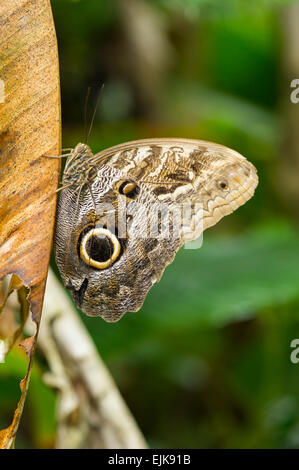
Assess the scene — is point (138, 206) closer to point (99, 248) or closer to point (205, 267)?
point (99, 248)

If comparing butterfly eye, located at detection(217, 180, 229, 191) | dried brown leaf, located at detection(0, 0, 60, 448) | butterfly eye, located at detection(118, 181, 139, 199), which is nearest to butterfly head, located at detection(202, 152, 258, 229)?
butterfly eye, located at detection(217, 180, 229, 191)

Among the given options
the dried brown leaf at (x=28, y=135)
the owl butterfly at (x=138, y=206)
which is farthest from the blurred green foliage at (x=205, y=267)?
the dried brown leaf at (x=28, y=135)

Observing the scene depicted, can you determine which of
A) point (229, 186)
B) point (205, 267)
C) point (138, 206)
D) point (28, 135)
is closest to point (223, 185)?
point (229, 186)

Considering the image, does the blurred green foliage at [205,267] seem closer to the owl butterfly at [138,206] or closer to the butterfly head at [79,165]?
the owl butterfly at [138,206]

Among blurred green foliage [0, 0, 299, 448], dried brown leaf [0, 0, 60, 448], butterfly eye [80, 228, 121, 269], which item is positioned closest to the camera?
dried brown leaf [0, 0, 60, 448]

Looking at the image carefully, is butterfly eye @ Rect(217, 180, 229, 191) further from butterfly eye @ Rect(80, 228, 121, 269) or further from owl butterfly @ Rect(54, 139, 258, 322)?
butterfly eye @ Rect(80, 228, 121, 269)

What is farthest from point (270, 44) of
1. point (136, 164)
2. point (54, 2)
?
point (136, 164)
